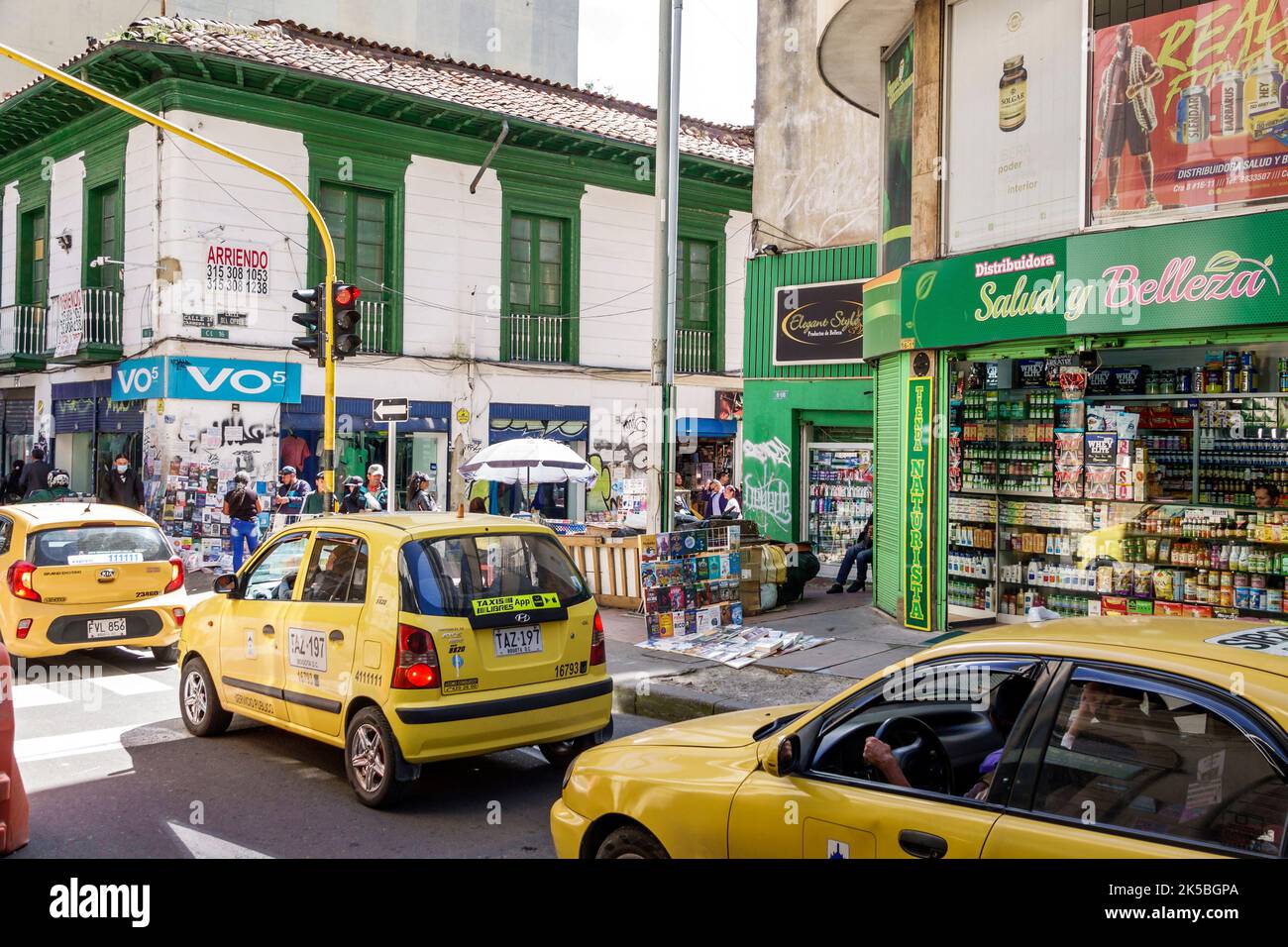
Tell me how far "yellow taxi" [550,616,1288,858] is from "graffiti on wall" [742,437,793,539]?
14.1 m

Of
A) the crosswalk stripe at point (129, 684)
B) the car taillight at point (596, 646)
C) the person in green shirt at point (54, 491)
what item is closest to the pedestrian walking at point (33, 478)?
the person in green shirt at point (54, 491)

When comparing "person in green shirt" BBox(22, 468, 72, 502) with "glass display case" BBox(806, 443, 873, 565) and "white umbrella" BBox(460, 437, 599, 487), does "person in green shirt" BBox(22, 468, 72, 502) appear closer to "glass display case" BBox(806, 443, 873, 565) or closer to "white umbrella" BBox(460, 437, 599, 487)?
"white umbrella" BBox(460, 437, 599, 487)

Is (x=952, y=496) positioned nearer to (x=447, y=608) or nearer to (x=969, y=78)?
(x=969, y=78)

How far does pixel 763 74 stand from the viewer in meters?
20.4

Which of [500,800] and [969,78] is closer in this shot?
[500,800]

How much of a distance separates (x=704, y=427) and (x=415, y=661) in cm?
2121

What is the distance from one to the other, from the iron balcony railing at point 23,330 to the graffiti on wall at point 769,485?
15.4m

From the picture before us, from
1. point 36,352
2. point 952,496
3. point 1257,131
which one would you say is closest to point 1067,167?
point 1257,131

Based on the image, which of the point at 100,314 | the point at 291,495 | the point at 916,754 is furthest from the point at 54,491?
the point at 916,754

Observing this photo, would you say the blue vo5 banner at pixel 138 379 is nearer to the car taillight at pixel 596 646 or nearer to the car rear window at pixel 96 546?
the car rear window at pixel 96 546

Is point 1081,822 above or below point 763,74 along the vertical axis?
below

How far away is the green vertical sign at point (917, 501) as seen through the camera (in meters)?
11.7

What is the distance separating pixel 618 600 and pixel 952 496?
4.67m
